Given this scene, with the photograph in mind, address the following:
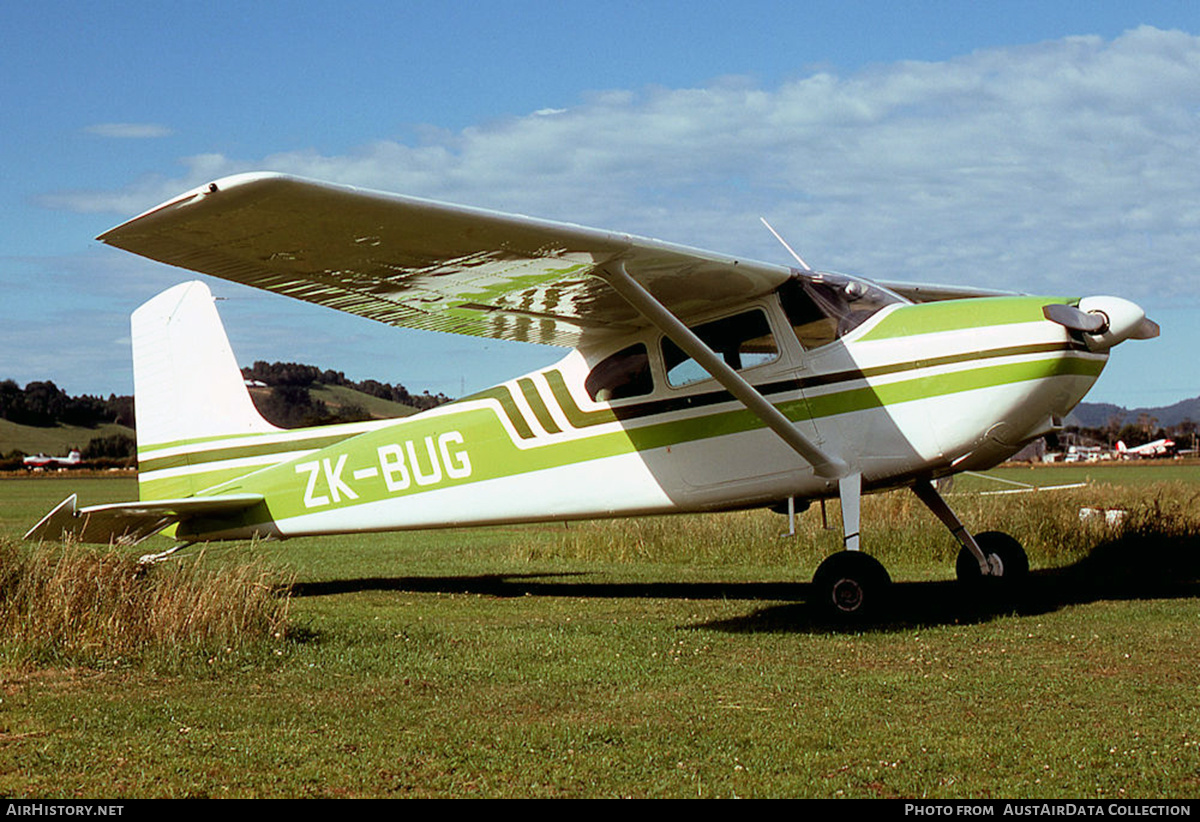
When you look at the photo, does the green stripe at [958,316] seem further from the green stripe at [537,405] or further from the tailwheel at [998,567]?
the green stripe at [537,405]

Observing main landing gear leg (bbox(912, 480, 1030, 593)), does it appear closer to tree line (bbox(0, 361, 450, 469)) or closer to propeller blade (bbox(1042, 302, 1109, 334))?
propeller blade (bbox(1042, 302, 1109, 334))

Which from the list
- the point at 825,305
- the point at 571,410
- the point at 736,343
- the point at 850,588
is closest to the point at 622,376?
the point at 571,410

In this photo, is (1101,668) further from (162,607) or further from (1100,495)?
(1100,495)

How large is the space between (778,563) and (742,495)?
4716mm

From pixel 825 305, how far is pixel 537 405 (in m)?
2.90

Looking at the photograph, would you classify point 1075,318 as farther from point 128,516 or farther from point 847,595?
point 128,516

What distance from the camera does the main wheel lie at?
7805 mm

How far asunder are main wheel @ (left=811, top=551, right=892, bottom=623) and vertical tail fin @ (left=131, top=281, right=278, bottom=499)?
662 centimetres

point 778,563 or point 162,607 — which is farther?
point 778,563

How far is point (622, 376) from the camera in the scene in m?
9.59

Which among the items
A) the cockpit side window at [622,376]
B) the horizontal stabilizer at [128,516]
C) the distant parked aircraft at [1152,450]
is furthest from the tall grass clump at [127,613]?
the distant parked aircraft at [1152,450]

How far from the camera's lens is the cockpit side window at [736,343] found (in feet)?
28.8

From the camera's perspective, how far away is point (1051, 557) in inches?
498
